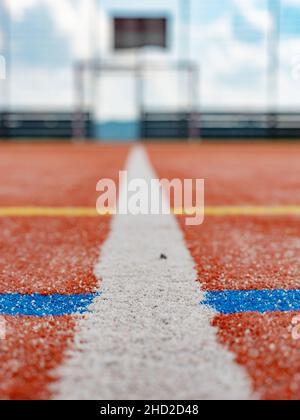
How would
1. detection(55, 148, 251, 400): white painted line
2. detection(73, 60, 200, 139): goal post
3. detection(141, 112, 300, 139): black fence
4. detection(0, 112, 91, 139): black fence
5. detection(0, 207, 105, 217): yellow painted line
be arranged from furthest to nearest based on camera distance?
detection(0, 112, 91, 139): black fence < detection(141, 112, 300, 139): black fence < detection(73, 60, 200, 139): goal post < detection(0, 207, 105, 217): yellow painted line < detection(55, 148, 251, 400): white painted line

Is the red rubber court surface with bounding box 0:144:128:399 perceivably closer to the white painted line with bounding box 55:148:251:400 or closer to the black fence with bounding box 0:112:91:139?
the white painted line with bounding box 55:148:251:400

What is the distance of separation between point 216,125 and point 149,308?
16.5 meters

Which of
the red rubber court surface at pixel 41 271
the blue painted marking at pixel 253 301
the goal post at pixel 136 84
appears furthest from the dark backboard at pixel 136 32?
the blue painted marking at pixel 253 301

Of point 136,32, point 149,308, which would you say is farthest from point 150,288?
point 136,32

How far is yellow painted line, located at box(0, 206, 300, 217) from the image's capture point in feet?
7.30

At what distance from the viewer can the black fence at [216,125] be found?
55.6ft

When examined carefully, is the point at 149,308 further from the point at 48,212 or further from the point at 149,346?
the point at 48,212

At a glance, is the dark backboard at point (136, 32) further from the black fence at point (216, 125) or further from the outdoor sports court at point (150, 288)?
the outdoor sports court at point (150, 288)

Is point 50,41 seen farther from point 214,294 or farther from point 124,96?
point 214,294

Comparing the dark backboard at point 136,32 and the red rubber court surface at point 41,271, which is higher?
the dark backboard at point 136,32

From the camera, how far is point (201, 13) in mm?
17062

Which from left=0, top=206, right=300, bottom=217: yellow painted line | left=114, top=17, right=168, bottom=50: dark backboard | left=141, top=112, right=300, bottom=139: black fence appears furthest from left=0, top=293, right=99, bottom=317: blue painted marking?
left=114, top=17, right=168, bottom=50: dark backboard

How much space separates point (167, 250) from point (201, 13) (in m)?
16.6

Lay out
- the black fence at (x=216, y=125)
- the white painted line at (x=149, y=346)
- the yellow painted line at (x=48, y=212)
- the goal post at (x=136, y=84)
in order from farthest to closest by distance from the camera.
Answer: the black fence at (x=216, y=125) → the goal post at (x=136, y=84) → the yellow painted line at (x=48, y=212) → the white painted line at (x=149, y=346)
